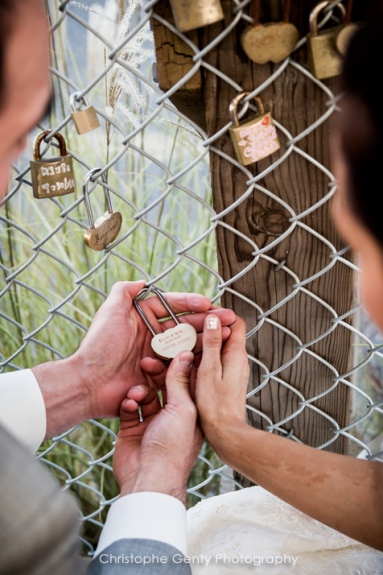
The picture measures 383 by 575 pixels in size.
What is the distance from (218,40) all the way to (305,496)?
78 cm

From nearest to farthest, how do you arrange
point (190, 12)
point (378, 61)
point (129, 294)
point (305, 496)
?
point (378, 61) → point (190, 12) → point (305, 496) → point (129, 294)

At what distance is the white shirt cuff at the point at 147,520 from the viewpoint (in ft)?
3.58

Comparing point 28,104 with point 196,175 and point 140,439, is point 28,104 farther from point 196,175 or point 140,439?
point 196,175

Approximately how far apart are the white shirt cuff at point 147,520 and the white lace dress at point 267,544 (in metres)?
0.14

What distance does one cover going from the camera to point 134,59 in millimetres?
1478

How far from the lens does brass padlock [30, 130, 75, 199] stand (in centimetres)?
112

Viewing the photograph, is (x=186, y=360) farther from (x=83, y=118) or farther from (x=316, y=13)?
(x=316, y=13)

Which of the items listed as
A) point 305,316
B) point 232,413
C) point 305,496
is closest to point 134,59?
point 305,316

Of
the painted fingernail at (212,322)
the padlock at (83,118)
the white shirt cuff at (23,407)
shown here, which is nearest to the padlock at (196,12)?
the padlock at (83,118)

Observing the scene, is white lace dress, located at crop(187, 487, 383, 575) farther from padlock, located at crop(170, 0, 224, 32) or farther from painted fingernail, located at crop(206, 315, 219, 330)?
padlock, located at crop(170, 0, 224, 32)

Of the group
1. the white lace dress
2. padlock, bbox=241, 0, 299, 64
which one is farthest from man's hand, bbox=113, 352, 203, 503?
padlock, bbox=241, 0, 299, 64

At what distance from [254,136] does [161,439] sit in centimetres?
59

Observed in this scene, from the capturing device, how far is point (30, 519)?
73 cm

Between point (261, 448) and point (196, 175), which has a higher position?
point (196, 175)
